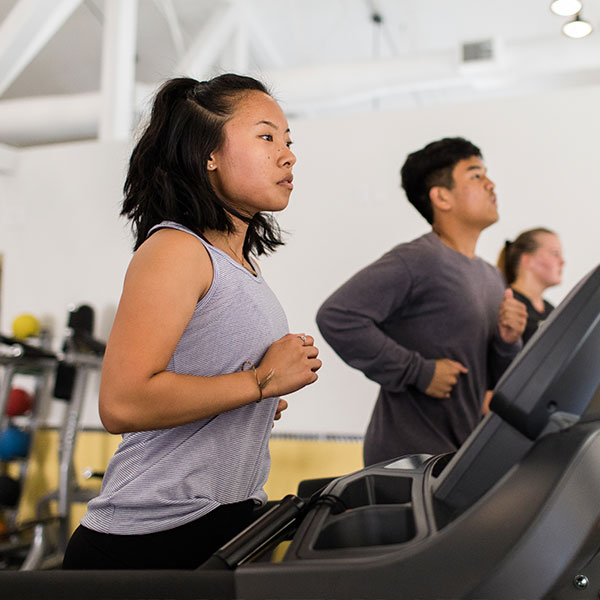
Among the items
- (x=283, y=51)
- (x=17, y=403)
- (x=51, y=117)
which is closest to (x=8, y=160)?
(x=51, y=117)

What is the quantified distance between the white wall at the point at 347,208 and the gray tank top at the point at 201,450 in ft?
8.22

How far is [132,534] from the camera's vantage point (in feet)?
2.92

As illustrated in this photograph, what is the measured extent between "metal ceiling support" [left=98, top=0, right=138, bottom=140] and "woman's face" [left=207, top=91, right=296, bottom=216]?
11.8 feet

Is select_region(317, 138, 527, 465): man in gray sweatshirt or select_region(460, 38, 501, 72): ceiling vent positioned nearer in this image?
select_region(317, 138, 527, 465): man in gray sweatshirt

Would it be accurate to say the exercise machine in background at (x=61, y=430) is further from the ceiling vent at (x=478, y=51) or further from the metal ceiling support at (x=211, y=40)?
the ceiling vent at (x=478, y=51)

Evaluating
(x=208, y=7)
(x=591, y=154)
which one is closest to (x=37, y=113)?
(x=208, y=7)

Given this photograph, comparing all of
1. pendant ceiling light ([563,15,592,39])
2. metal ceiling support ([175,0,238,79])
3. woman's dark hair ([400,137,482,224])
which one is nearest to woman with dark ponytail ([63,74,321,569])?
woman's dark hair ([400,137,482,224])

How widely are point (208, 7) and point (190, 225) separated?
5103mm

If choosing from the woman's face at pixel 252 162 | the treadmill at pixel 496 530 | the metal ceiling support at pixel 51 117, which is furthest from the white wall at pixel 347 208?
the treadmill at pixel 496 530

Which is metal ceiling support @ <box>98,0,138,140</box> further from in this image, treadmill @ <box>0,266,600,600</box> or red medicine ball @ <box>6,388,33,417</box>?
treadmill @ <box>0,266,600,600</box>

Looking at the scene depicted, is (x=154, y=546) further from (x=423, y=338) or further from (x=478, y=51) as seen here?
(x=478, y=51)

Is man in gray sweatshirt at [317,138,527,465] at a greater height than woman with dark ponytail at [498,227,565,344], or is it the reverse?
woman with dark ponytail at [498,227,565,344]

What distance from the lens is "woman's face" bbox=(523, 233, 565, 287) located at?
292 centimetres

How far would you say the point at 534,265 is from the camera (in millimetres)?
2938
